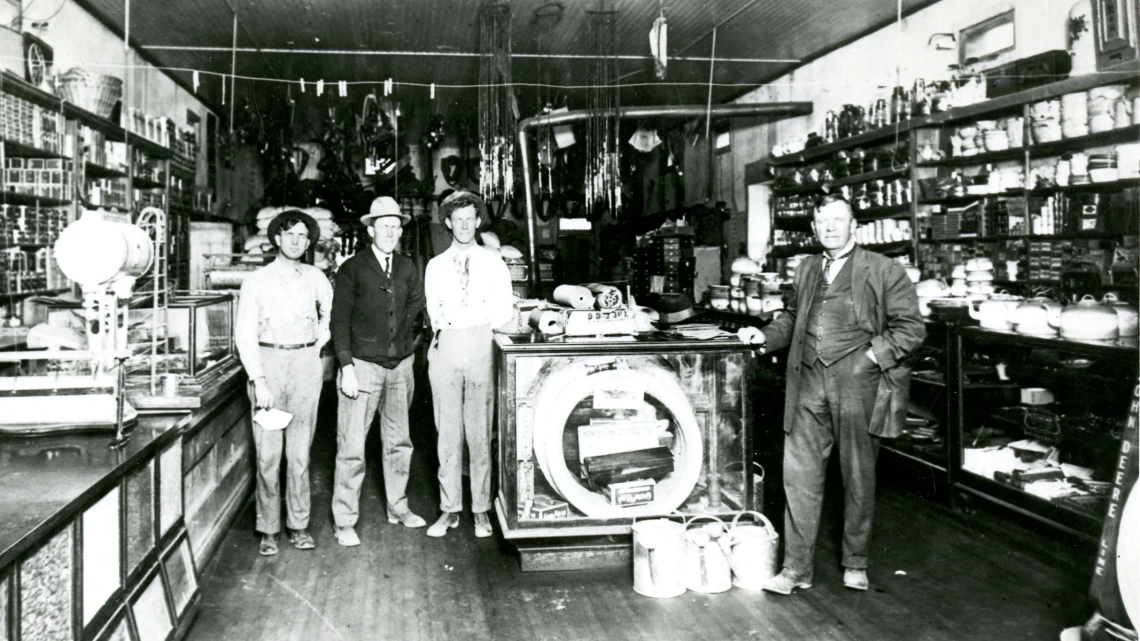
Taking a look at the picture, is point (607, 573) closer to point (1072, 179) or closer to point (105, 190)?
point (1072, 179)

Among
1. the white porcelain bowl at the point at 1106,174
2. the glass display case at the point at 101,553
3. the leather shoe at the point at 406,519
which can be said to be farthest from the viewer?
the white porcelain bowl at the point at 1106,174

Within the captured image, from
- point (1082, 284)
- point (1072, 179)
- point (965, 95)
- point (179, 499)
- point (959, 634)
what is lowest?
point (959, 634)

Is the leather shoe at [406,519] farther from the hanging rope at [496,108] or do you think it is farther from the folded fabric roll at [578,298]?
the hanging rope at [496,108]

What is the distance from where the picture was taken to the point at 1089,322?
3.73 meters

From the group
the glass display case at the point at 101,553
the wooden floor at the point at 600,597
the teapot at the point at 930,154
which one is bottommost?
the wooden floor at the point at 600,597

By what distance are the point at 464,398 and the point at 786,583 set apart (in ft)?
5.58

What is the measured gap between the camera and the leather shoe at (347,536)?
12.7ft

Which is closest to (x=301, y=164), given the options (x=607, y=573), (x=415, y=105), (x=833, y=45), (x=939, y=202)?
(x=415, y=105)

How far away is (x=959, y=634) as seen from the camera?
2924 millimetres

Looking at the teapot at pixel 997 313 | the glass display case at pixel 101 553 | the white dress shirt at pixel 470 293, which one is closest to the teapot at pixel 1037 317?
the teapot at pixel 997 313

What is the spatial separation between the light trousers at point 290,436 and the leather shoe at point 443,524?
23.9 inches

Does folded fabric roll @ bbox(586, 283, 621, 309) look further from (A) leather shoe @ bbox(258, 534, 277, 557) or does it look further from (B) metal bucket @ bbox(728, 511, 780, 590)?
(A) leather shoe @ bbox(258, 534, 277, 557)

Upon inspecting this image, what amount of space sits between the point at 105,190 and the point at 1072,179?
7.03m

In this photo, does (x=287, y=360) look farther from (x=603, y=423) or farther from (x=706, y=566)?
(x=706, y=566)
